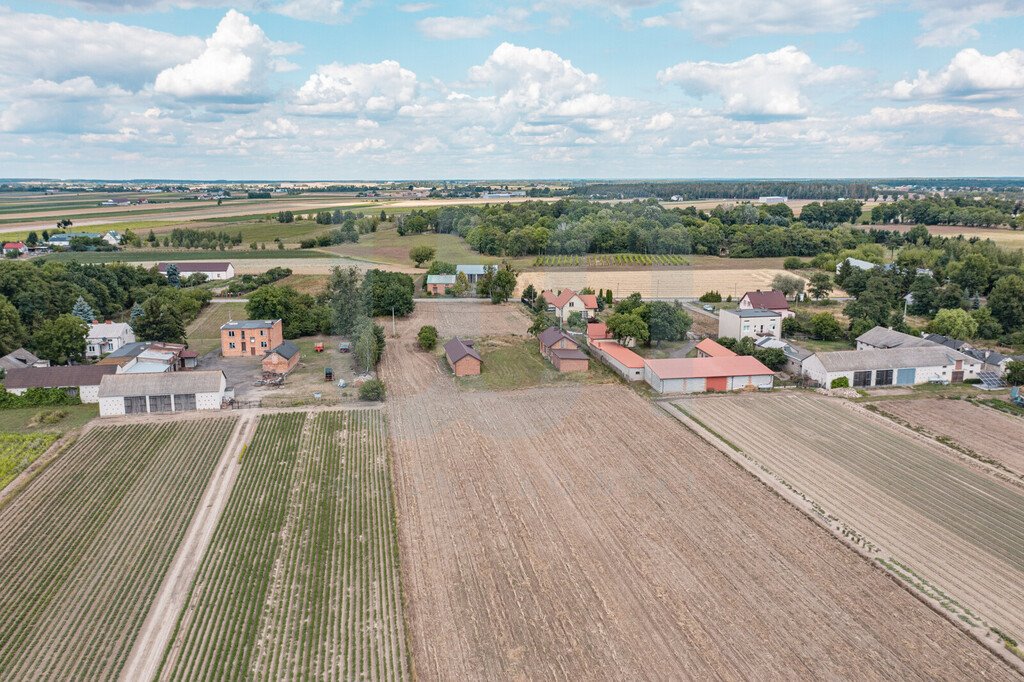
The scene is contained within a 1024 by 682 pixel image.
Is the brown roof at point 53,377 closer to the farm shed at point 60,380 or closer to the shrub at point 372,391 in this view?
the farm shed at point 60,380

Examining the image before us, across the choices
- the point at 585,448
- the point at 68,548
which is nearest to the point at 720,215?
the point at 585,448

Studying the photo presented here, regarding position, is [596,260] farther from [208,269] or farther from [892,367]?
[208,269]

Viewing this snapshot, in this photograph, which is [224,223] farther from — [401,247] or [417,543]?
[417,543]

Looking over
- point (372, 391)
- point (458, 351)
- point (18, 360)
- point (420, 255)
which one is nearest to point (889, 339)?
point (458, 351)

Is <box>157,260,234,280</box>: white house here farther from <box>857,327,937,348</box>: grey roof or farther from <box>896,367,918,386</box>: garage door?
<box>896,367,918,386</box>: garage door

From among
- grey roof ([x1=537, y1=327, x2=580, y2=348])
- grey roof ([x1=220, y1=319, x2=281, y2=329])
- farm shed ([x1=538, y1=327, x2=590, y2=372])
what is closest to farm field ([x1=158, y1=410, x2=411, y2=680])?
farm shed ([x1=538, y1=327, x2=590, y2=372])

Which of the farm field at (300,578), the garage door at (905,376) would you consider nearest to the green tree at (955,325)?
the garage door at (905,376)

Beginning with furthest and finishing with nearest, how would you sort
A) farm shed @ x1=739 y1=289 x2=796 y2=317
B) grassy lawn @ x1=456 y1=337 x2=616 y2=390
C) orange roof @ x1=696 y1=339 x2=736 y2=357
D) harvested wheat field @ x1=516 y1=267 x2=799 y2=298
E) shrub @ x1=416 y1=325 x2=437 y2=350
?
harvested wheat field @ x1=516 y1=267 x2=799 y2=298, farm shed @ x1=739 y1=289 x2=796 y2=317, shrub @ x1=416 y1=325 x2=437 y2=350, orange roof @ x1=696 y1=339 x2=736 y2=357, grassy lawn @ x1=456 y1=337 x2=616 y2=390
